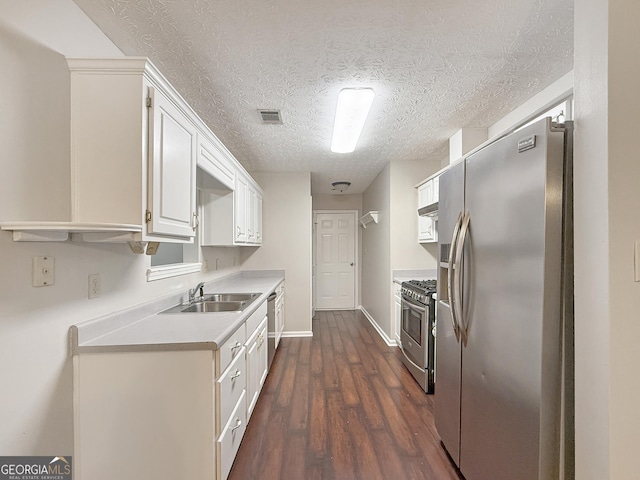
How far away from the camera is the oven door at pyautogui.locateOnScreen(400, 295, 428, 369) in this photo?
2.76 metres

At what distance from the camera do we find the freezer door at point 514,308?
113 cm

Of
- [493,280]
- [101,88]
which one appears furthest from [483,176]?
[101,88]

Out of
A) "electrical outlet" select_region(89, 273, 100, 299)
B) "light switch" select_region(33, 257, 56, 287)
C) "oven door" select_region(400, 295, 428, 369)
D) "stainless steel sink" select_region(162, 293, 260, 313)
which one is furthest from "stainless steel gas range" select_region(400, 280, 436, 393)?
"light switch" select_region(33, 257, 56, 287)

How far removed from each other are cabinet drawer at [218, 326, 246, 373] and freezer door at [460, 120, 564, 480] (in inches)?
51.8

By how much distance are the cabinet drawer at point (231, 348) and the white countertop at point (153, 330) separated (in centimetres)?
5

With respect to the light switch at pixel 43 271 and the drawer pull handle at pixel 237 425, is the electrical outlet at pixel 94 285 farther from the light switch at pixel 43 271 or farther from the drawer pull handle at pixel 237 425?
the drawer pull handle at pixel 237 425

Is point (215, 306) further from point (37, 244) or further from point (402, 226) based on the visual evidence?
point (402, 226)

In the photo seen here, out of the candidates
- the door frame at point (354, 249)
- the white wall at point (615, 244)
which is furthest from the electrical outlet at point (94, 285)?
the door frame at point (354, 249)

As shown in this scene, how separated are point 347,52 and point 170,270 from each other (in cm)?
197

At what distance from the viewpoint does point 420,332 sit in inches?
112

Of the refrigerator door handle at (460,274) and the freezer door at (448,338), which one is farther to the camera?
the freezer door at (448,338)

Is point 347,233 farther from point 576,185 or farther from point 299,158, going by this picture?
point 576,185

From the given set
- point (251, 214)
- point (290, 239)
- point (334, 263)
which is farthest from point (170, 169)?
point (334, 263)

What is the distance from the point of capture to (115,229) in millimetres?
1189
